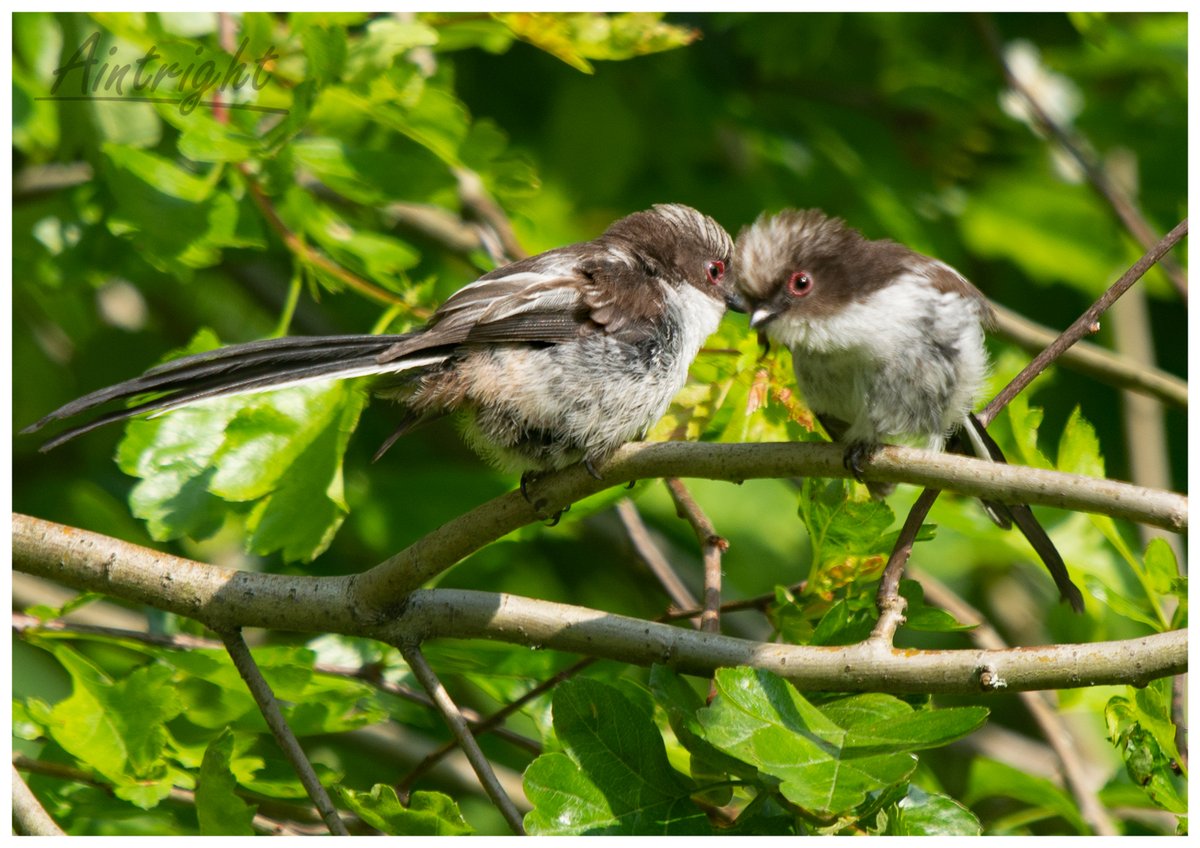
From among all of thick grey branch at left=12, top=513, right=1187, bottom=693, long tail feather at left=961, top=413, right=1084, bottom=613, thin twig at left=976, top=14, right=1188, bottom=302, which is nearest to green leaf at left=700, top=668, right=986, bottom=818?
thick grey branch at left=12, top=513, right=1187, bottom=693

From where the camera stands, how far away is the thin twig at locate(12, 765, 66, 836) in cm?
245

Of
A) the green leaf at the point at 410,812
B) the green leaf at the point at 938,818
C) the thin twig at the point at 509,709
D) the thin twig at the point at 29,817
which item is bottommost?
the green leaf at the point at 938,818

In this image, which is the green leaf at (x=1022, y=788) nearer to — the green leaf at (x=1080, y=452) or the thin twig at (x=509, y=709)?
the green leaf at (x=1080, y=452)

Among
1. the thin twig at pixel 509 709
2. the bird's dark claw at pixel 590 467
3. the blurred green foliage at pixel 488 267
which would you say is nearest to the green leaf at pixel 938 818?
the blurred green foliage at pixel 488 267

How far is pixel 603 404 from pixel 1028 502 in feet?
3.60

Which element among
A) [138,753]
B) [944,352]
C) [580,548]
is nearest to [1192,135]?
[944,352]

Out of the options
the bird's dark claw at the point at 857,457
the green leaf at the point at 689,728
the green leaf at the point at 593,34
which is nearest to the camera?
the green leaf at the point at 689,728

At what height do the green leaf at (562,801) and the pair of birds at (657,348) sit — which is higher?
the pair of birds at (657,348)

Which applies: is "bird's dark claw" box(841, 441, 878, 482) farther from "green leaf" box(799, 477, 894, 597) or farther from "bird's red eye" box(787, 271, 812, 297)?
"bird's red eye" box(787, 271, 812, 297)

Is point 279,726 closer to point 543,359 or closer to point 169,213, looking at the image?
point 543,359

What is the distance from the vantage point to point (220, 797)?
2.40m

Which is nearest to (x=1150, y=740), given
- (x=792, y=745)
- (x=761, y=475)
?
(x=792, y=745)

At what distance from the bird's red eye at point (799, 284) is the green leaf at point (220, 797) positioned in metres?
1.69

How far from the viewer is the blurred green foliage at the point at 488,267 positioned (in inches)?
106
